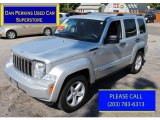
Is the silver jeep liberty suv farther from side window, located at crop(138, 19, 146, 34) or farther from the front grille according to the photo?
side window, located at crop(138, 19, 146, 34)

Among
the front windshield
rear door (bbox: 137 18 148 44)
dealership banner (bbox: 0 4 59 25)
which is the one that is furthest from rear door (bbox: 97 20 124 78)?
dealership banner (bbox: 0 4 59 25)

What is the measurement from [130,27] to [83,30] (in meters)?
1.56

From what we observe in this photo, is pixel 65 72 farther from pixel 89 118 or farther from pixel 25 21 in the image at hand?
pixel 25 21

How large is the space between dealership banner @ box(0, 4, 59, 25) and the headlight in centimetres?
923

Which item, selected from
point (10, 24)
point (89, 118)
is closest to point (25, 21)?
point (10, 24)

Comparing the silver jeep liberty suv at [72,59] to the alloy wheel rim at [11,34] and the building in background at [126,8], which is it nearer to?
the alloy wheel rim at [11,34]

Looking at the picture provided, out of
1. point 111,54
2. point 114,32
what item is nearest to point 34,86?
point 111,54

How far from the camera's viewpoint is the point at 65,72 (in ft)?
13.2

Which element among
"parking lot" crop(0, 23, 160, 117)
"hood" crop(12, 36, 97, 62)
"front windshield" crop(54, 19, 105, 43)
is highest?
"front windshield" crop(54, 19, 105, 43)

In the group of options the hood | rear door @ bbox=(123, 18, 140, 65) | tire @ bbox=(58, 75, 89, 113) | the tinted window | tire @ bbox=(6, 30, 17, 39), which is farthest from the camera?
tire @ bbox=(6, 30, 17, 39)

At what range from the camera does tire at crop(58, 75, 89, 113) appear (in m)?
4.25

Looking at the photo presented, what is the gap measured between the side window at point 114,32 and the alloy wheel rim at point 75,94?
1179mm

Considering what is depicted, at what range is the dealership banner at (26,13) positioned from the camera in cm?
1293

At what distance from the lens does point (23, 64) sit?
4375 millimetres
